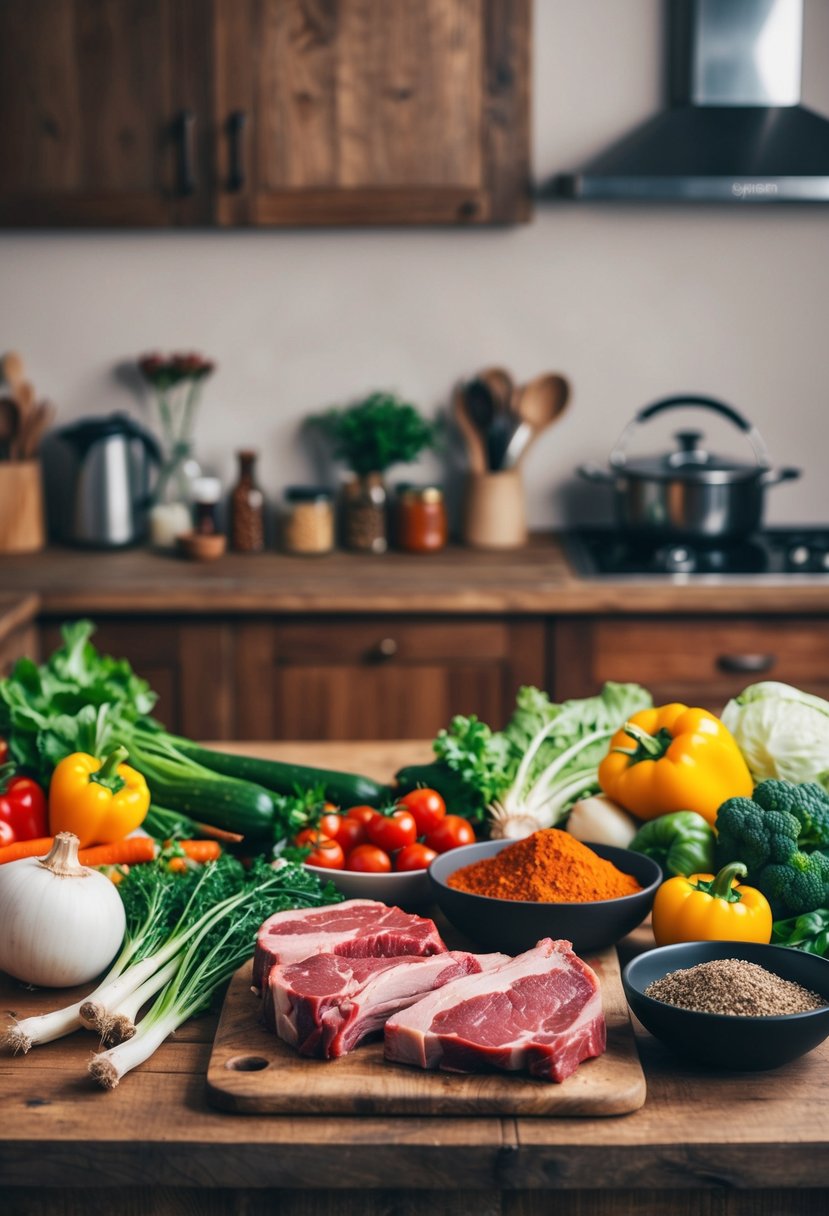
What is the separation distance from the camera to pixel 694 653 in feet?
10.5

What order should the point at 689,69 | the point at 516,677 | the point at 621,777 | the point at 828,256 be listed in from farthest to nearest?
the point at 828,256
the point at 689,69
the point at 516,677
the point at 621,777

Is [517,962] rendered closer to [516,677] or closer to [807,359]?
[516,677]

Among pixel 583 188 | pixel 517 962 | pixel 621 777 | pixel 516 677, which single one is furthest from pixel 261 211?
pixel 517 962

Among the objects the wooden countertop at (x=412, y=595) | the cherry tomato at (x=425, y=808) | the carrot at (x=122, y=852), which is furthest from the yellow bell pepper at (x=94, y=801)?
the wooden countertop at (x=412, y=595)

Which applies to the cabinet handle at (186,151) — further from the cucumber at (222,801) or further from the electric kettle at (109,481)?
the cucumber at (222,801)

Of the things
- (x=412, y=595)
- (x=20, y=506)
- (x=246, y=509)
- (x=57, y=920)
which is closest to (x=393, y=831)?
(x=57, y=920)

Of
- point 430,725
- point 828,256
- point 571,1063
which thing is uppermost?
point 828,256

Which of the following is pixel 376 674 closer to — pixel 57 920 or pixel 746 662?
pixel 746 662

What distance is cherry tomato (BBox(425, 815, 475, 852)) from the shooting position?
1699 mm

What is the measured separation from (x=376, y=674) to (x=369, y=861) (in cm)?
163

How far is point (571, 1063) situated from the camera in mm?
1220

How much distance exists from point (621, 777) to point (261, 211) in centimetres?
232

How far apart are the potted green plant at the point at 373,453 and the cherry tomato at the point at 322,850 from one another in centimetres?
201

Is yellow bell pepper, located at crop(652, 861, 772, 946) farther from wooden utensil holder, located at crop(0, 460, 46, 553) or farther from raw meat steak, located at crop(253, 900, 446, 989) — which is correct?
wooden utensil holder, located at crop(0, 460, 46, 553)
